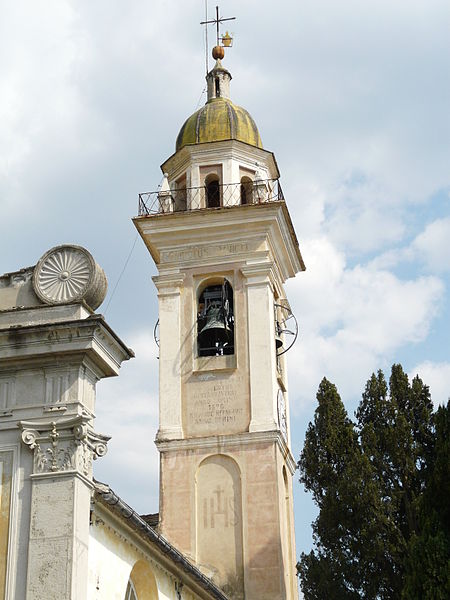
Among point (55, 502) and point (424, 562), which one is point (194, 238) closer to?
point (424, 562)

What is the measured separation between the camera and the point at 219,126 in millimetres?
29188

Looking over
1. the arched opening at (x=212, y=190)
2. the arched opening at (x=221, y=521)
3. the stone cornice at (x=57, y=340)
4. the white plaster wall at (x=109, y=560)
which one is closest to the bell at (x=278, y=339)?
the arched opening at (x=212, y=190)

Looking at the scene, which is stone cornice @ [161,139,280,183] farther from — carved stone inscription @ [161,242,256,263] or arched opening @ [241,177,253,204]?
carved stone inscription @ [161,242,256,263]

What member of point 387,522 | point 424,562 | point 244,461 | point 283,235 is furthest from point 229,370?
point 424,562

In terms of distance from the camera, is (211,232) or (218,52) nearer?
(211,232)

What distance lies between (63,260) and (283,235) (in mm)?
14890

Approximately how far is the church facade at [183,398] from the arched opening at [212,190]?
39 mm

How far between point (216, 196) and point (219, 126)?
2.03m

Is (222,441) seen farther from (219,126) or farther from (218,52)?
(218,52)

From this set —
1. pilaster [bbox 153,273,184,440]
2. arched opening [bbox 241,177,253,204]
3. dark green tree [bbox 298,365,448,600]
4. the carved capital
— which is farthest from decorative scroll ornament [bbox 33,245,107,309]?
arched opening [bbox 241,177,253,204]

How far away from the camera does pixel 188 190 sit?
28.4 meters

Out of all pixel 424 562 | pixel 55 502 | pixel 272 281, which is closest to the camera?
pixel 55 502

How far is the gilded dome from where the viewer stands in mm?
29047

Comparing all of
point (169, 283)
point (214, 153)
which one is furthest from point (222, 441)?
point (214, 153)
